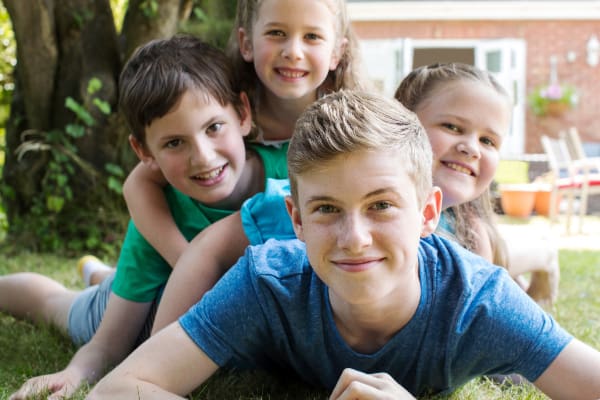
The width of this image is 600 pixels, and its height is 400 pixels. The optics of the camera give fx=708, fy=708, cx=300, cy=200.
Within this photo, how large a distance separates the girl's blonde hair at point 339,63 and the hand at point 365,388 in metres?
1.43

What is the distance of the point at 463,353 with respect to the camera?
1.79m

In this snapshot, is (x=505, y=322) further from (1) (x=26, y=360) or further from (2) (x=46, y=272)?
(2) (x=46, y=272)

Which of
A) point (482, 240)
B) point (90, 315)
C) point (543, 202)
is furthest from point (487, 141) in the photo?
point (543, 202)

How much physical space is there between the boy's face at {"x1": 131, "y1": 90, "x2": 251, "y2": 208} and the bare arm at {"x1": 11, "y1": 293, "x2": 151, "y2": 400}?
519mm

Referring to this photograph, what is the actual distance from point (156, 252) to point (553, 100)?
511 inches

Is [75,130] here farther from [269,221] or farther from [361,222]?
[361,222]

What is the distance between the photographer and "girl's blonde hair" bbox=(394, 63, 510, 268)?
237 cm

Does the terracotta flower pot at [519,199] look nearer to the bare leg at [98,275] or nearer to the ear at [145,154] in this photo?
the bare leg at [98,275]

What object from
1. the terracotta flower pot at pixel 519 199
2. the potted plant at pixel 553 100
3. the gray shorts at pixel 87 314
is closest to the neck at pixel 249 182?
the gray shorts at pixel 87 314

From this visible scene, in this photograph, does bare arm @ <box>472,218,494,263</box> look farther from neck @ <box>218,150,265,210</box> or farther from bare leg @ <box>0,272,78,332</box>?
bare leg @ <box>0,272,78,332</box>

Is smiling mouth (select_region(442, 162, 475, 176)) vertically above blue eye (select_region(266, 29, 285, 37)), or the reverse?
blue eye (select_region(266, 29, 285, 37))

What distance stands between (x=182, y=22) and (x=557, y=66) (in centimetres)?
1158

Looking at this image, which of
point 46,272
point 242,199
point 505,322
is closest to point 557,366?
point 505,322

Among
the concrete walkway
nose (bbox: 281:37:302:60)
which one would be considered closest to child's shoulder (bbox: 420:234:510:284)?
nose (bbox: 281:37:302:60)
